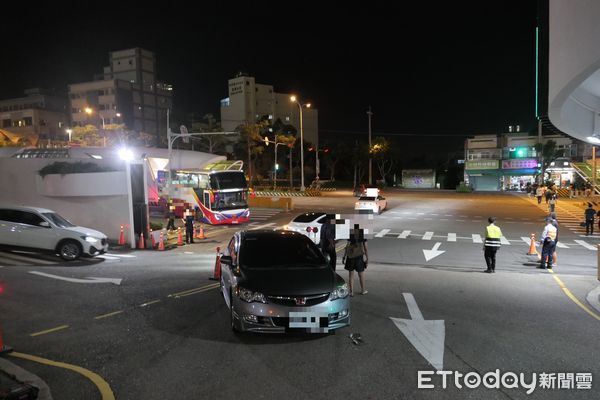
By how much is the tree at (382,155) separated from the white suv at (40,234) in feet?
187

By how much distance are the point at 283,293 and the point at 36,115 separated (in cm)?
7589

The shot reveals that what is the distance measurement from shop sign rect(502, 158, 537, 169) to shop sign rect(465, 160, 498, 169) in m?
1.39

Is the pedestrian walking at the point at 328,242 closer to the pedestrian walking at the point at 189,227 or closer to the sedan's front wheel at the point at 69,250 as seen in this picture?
the sedan's front wheel at the point at 69,250

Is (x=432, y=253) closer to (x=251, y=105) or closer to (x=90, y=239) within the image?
(x=90, y=239)

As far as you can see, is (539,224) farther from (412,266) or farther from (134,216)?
(134,216)

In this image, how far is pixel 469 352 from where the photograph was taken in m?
6.33

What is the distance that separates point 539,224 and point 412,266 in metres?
16.8

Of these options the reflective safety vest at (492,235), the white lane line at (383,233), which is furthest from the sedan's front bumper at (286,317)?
the white lane line at (383,233)

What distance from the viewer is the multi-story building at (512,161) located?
2350 inches

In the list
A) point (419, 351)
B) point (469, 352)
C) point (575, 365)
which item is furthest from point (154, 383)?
→ point (575, 365)

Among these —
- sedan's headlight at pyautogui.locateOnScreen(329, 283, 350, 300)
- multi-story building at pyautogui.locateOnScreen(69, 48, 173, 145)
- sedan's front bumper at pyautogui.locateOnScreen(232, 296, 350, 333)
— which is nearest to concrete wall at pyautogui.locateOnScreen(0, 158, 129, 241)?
sedan's front bumper at pyautogui.locateOnScreen(232, 296, 350, 333)

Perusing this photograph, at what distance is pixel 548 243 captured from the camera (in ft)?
44.2

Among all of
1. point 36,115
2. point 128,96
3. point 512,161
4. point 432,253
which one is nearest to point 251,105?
point 128,96

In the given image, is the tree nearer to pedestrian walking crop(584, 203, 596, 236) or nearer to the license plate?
pedestrian walking crop(584, 203, 596, 236)
